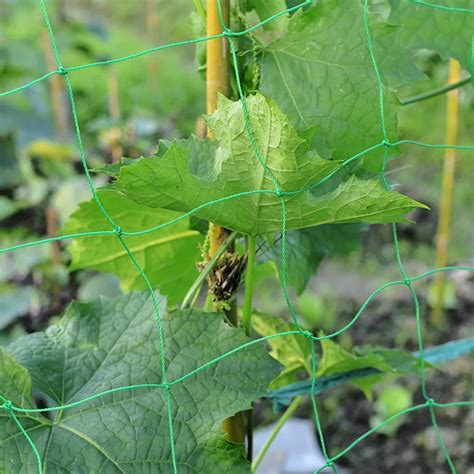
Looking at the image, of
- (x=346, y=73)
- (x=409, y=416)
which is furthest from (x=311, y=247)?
(x=409, y=416)

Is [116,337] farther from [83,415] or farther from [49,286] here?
[49,286]

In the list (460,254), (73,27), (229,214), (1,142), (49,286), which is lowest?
(460,254)

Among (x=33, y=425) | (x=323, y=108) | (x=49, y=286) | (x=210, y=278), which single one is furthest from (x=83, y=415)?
(x=49, y=286)

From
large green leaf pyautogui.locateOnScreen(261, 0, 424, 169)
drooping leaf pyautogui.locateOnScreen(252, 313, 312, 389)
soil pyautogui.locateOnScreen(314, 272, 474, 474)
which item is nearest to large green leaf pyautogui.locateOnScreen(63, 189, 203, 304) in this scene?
drooping leaf pyautogui.locateOnScreen(252, 313, 312, 389)

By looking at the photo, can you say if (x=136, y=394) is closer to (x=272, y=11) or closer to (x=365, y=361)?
(x=365, y=361)

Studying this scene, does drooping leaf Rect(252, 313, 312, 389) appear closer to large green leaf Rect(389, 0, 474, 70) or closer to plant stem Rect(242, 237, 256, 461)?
plant stem Rect(242, 237, 256, 461)
